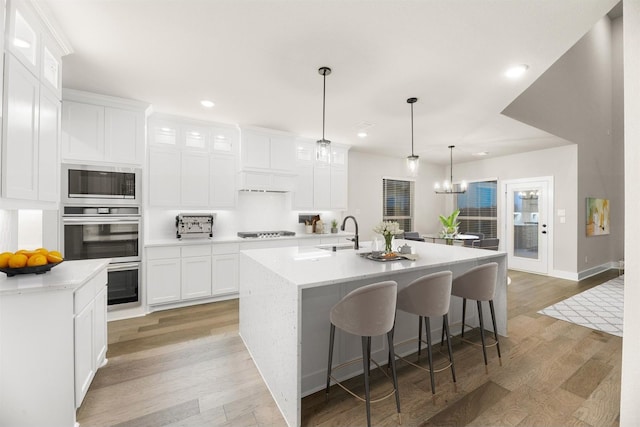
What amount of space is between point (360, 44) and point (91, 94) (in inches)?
124

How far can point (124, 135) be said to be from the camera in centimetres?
345

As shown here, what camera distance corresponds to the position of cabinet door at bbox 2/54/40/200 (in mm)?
1732

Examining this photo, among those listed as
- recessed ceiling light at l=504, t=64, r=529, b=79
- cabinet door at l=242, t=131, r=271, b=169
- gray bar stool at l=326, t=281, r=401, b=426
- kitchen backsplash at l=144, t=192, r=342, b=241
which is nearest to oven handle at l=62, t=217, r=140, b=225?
kitchen backsplash at l=144, t=192, r=342, b=241

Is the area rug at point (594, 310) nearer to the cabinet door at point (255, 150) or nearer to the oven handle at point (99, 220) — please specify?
the cabinet door at point (255, 150)

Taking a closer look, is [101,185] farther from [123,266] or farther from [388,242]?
[388,242]

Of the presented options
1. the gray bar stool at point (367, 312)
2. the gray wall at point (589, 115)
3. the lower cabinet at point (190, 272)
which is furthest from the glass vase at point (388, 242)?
the gray wall at point (589, 115)

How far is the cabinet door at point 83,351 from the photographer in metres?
1.76

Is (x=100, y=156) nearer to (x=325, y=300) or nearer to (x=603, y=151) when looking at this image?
(x=325, y=300)

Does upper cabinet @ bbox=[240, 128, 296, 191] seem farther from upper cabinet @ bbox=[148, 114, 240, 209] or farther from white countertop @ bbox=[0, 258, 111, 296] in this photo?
white countertop @ bbox=[0, 258, 111, 296]

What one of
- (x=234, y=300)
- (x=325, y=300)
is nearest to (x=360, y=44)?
(x=325, y=300)

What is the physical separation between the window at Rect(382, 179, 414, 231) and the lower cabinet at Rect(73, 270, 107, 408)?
5599 mm

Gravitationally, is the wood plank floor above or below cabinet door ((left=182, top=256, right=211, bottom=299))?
Result: below

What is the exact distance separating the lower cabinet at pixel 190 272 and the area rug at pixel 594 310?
4.41 meters

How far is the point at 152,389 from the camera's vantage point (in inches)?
83.7
